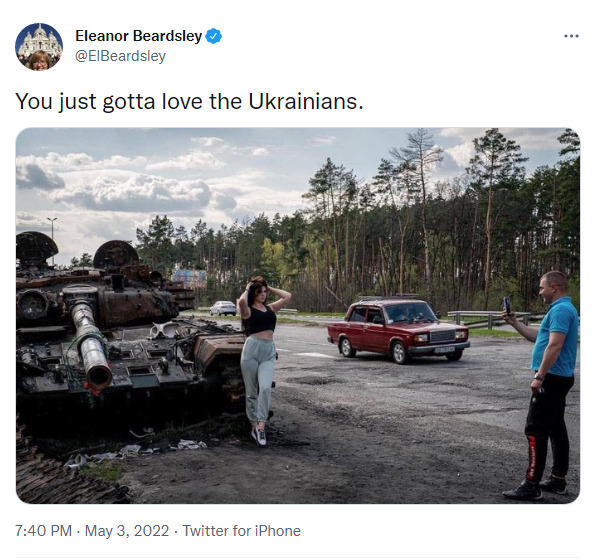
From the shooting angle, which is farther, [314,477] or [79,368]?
[79,368]

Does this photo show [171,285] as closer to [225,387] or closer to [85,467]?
[225,387]

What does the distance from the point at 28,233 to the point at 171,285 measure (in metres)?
2.77

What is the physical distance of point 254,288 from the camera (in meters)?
7.72

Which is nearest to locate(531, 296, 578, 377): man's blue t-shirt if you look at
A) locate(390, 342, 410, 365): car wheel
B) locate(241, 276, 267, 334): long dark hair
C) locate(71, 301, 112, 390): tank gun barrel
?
locate(241, 276, 267, 334): long dark hair

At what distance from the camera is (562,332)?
537cm

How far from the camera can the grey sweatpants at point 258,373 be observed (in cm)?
764

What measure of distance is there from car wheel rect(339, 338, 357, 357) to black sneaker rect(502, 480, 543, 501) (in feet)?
39.4

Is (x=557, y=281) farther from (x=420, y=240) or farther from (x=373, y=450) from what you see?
(x=420, y=240)

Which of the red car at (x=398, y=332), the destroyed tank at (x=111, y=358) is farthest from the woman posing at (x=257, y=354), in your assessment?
the red car at (x=398, y=332)

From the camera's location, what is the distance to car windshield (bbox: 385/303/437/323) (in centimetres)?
1667
